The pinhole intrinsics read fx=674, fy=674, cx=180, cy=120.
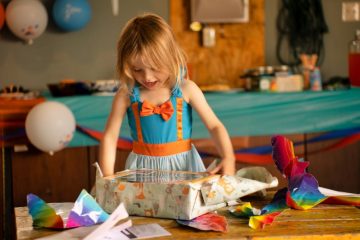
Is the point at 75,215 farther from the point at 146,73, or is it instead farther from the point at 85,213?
the point at 146,73

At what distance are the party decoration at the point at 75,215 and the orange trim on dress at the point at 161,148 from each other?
744mm

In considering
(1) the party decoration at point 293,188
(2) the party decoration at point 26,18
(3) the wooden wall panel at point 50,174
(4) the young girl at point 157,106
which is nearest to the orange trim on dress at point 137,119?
(4) the young girl at point 157,106

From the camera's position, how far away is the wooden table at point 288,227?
1.49 m

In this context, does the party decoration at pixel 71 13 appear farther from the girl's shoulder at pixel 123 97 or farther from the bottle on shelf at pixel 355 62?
the girl's shoulder at pixel 123 97

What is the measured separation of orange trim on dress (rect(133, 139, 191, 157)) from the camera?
7.66 feet

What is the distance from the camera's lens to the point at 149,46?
80.4 inches

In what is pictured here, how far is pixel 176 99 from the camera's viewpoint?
2.30 m

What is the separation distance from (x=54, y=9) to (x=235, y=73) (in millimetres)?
1282

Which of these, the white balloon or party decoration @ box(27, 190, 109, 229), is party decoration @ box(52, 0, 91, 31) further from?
party decoration @ box(27, 190, 109, 229)

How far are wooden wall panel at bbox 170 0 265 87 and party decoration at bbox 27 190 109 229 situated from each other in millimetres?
2996

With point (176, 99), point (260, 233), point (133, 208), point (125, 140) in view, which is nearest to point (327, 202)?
point (260, 233)

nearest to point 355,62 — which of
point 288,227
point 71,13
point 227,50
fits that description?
point 227,50

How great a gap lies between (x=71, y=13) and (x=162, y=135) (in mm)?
2024

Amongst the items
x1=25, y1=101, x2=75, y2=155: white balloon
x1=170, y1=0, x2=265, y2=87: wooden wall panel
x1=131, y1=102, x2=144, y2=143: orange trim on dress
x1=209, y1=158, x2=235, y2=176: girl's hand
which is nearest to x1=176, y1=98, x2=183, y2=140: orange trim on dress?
x1=131, y1=102, x2=144, y2=143: orange trim on dress
